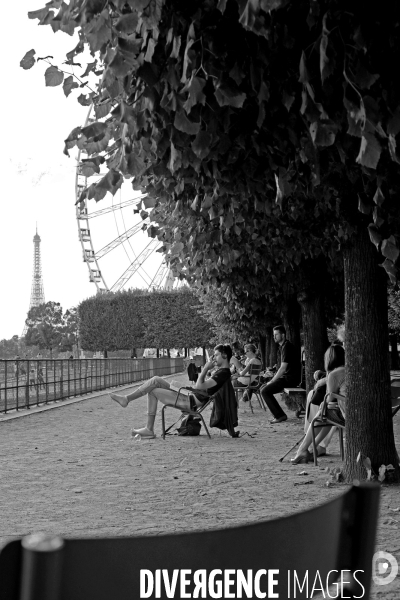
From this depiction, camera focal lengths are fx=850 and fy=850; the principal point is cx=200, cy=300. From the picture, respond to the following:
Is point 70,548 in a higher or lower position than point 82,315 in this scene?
lower

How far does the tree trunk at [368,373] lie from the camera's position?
26.6 feet

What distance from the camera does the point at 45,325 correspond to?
451ft

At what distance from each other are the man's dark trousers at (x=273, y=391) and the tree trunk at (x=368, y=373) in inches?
297

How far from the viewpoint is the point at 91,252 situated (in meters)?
60.1

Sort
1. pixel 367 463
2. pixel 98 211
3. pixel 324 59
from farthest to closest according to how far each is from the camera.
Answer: pixel 98 211 < pixel 367 463 < pixel 324 59

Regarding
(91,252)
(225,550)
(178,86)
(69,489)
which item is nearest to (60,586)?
(225,550)

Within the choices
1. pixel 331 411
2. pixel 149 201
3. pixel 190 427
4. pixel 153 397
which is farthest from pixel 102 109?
pixel 190 427

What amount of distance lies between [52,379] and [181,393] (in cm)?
1198

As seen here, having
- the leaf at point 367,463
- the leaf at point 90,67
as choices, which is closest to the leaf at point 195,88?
the leaf at point 90,67

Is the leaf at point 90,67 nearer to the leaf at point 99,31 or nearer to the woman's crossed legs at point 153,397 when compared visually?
the leaf at point 99,31

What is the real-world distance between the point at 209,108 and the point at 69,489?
440cm

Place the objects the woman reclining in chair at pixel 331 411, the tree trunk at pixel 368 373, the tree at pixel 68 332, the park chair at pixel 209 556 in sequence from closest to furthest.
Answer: the park chair at pixel 209 556, the tree trunk at pixel 368 373, the woman reclining in chair at pixel 331 411, the tree at pixel 68 332

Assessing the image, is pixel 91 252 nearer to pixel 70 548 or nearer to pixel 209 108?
pixel 209 108

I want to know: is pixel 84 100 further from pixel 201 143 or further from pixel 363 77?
pixel 363 77
